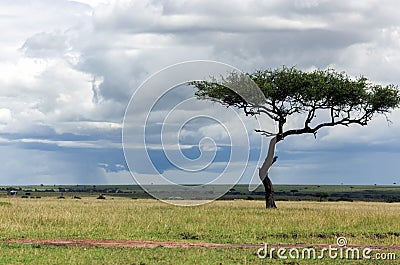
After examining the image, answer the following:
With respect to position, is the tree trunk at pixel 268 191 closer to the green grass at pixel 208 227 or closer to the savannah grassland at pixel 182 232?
the savannah grassland at pixel 182 232

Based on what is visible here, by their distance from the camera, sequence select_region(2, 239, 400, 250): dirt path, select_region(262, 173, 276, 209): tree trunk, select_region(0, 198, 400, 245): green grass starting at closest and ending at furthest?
select_region(2, 239, 400, 250): dirt path, select_region(0, 198, 400, 245): green grass, select_region(262, 173, 276, 209): tree trunk

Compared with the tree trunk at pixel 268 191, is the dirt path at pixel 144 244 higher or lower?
lower

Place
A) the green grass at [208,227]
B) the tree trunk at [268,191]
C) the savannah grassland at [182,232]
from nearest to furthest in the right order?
the savannah grassland at [182,232], the green grass at [208,227], the tree trunk at [268,191]

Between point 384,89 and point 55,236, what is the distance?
26737 mm

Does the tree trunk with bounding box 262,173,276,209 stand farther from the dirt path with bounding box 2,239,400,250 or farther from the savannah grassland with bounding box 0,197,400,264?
the dirt path with bounding box 2,239,400,250

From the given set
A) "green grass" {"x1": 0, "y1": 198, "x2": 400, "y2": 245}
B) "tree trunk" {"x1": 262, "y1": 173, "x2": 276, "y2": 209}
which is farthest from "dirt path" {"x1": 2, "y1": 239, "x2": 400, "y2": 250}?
"tree trunk" {"x1": 262, "y1": 173, "x2": 276, "y2": 209}

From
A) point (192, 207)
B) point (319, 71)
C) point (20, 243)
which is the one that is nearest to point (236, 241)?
point (20, 243)

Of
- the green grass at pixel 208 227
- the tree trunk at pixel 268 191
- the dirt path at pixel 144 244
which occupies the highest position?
the tree trunk at pixel 268 191

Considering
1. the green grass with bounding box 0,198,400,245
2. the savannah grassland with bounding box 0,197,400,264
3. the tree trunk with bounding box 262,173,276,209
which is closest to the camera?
the savannah grassland with bounding box 0,197,400,264

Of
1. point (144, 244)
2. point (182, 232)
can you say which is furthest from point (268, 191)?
point (144, 244)

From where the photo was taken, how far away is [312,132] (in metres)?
43.8

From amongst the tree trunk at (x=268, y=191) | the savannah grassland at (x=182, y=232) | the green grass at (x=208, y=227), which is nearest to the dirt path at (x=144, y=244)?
the savannah grassland at (x=182, y=232)

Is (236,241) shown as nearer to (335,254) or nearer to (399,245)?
(335,254)

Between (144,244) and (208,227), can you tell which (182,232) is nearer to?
(208,227)
